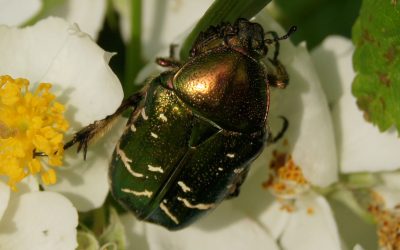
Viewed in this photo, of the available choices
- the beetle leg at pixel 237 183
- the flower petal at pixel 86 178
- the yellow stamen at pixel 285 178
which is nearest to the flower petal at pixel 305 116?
the yellow stamen at pixel 285 178

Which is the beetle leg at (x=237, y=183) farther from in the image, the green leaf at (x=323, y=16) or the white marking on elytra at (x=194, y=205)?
the green leaf at (x=323, y=16)

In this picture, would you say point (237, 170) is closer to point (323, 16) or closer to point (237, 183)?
point (237, 183)

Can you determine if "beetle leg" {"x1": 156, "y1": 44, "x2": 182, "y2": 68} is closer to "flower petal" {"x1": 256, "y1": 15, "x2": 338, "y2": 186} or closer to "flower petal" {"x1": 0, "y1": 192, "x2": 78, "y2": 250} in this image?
"flower petal" {"x1": 256, "y1": 15, "x2": 338, "y2": 186}

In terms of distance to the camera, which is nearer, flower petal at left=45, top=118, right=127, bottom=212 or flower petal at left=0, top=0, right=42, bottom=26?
flower petal at left=45, top=118, right=127, bottom=212

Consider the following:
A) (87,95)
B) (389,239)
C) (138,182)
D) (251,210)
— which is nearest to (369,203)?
(389,239)

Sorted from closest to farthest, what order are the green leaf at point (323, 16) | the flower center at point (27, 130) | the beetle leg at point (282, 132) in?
the flower center at point (27, 130) < the beetle leg at point (282, 132) < the green leaf at point (323, 16)

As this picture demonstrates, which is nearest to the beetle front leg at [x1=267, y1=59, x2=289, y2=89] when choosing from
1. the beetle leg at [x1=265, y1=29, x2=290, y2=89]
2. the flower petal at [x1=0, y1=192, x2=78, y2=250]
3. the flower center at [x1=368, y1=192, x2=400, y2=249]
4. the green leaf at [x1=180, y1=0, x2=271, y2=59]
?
the beetle leg at [x1=265, y1=29, x2=290, y2=89]

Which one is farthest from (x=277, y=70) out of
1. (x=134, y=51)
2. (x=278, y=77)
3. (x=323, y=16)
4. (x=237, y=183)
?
(x=323, y=16)
